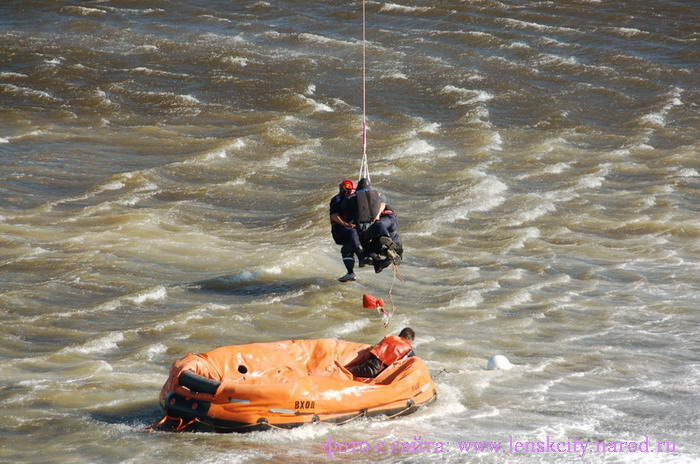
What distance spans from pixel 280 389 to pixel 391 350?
4.44 ft

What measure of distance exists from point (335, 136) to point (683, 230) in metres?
6.63

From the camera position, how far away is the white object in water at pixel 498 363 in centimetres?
1004

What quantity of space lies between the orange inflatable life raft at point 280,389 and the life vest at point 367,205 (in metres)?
2.24

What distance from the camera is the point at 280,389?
8.20m

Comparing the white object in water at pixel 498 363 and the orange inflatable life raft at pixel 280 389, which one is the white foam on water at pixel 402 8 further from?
the orange inflatable life raft at pixel 280 389

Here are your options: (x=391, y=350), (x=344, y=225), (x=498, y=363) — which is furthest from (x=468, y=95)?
(x=391, y=350)

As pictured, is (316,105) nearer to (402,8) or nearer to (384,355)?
(402,8)

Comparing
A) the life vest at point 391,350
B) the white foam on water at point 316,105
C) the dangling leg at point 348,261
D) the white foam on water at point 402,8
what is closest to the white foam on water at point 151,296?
the dangling leg at point 348,261

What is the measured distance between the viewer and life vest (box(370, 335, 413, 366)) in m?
9.17

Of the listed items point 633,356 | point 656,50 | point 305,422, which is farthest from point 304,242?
point 656,50

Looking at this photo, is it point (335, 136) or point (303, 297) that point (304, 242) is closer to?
point (303, 297)

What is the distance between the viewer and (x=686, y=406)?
30.5 ft

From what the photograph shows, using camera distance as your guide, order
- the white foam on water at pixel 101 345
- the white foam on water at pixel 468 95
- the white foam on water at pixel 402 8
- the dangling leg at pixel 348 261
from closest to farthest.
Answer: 1. the white foam on water at pixel 101 345
2. the dangling leg at pixel 348 261
3. the white foam on water at pixel 468 95
4. the white foam on water at pixel 402 8

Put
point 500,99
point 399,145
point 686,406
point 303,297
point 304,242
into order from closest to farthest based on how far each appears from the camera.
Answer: point 686,406
point 303,297
point 304,242
point 399,145
point 500,99
